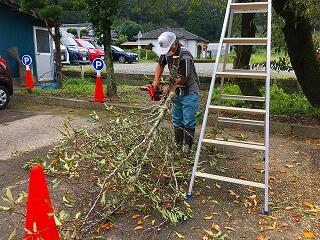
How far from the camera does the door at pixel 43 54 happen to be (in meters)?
12.4

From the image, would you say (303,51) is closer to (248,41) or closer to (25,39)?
(248,41)

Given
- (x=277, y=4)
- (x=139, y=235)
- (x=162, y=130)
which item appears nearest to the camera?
(x=139, y=235)

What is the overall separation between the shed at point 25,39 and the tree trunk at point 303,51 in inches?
319

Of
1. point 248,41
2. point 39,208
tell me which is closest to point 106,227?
point 39,208

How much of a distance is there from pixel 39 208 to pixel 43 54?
418 inches

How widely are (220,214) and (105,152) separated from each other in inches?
55.9

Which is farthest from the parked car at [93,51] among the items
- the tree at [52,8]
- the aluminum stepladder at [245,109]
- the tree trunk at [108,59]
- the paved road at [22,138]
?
the aluminum stepladder at [245,109]

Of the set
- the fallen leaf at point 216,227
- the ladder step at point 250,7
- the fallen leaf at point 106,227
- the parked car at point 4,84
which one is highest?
the ladder step at point 250,7

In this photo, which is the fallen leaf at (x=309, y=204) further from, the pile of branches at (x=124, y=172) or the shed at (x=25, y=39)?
the shed at (x=25, y=39)

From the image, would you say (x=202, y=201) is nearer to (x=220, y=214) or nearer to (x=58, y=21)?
(x=220, y=214)

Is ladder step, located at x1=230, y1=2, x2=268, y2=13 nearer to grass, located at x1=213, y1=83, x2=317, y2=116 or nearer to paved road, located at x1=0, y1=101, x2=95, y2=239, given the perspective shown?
paved road, located at x1=0, y1=101, x2=95, y2=239

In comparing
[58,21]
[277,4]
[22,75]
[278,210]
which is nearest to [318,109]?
[277,4]

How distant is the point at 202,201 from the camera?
3.88m

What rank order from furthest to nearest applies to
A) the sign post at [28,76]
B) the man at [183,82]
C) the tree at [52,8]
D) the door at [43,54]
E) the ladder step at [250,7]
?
the door at [43,54] → the sign post at [28,76] → the tree at [52,8] → the man at [183,82] → the ladder step at [250,7]
